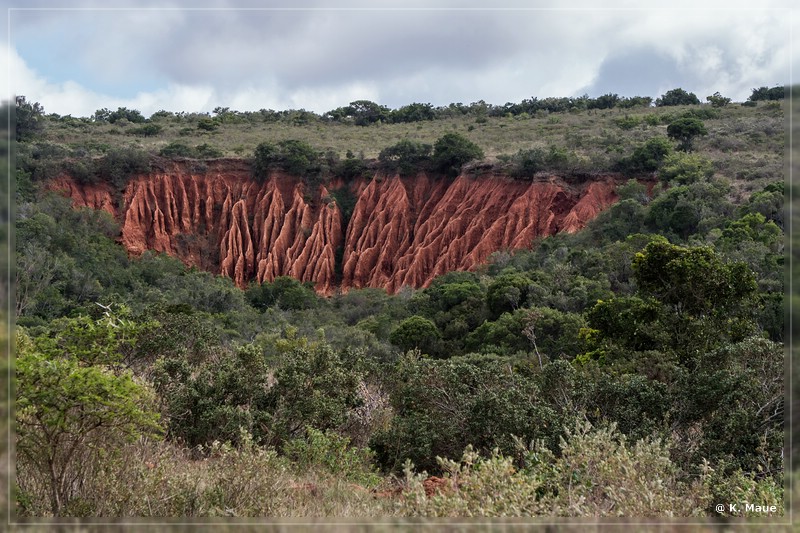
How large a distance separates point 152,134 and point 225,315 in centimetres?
2670

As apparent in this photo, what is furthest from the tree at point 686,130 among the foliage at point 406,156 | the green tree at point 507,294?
the green tree at point 507,294

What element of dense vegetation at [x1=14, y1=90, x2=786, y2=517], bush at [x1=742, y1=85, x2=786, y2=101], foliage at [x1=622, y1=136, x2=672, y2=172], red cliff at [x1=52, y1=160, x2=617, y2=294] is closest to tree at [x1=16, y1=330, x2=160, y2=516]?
dense vegetation at [x1=14, y1=90, x2=786, y2=517]

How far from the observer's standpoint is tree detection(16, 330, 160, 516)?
4840 millimetres

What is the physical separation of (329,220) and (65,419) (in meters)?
37.6

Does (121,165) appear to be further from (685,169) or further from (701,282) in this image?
(701,282)

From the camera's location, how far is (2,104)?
12.4 ft

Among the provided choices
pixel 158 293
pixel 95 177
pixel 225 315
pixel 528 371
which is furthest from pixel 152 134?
pixel 528 371

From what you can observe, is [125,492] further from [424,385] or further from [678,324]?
[678,324]

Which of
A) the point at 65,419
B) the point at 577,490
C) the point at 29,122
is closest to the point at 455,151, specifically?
the point at 29,122

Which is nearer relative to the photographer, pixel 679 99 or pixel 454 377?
pixel 454 377

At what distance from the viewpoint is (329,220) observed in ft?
139

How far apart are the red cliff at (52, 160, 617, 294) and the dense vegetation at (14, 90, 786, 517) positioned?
3594 millimetres

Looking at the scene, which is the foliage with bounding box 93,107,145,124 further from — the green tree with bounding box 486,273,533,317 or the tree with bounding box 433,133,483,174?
the green tree with bounding box 486,273,533,317

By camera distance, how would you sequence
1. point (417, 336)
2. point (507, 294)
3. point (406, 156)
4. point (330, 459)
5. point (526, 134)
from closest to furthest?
point (330, 459)
point (417, 336)
point (507, 294)
point (406, 156)
point (526, 134)
